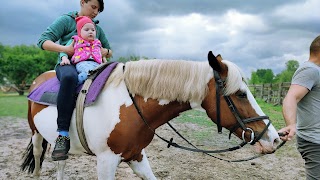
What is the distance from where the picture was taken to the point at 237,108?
106 inches

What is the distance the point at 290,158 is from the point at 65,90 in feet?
16.8

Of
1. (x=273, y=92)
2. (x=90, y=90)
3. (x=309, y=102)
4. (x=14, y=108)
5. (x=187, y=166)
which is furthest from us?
(x=273, y=92)

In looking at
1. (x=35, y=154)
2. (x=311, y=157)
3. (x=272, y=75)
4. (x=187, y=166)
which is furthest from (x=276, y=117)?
(x=272, y=75)

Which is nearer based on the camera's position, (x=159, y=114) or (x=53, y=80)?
(x=159, y=114)

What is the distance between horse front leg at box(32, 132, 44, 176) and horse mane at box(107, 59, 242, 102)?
2212 mm

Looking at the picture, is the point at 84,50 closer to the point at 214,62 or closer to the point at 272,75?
the point at 214,62

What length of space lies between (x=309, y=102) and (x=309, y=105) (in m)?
0.03

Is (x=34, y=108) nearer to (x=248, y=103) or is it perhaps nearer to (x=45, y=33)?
(x=45, y=33)

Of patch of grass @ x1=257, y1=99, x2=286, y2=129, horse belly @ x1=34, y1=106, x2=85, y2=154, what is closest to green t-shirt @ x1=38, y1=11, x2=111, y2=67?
horse belly @ x1=34, y1=106, x2=85, y2=154

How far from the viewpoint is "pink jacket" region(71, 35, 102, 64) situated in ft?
11.1

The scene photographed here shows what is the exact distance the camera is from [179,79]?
2.79 metres

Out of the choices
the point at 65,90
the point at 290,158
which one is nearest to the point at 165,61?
the point at 65,90

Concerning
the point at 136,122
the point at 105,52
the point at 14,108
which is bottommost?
the point at 14,108

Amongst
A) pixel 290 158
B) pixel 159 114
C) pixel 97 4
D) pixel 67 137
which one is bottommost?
pixel 290 158
